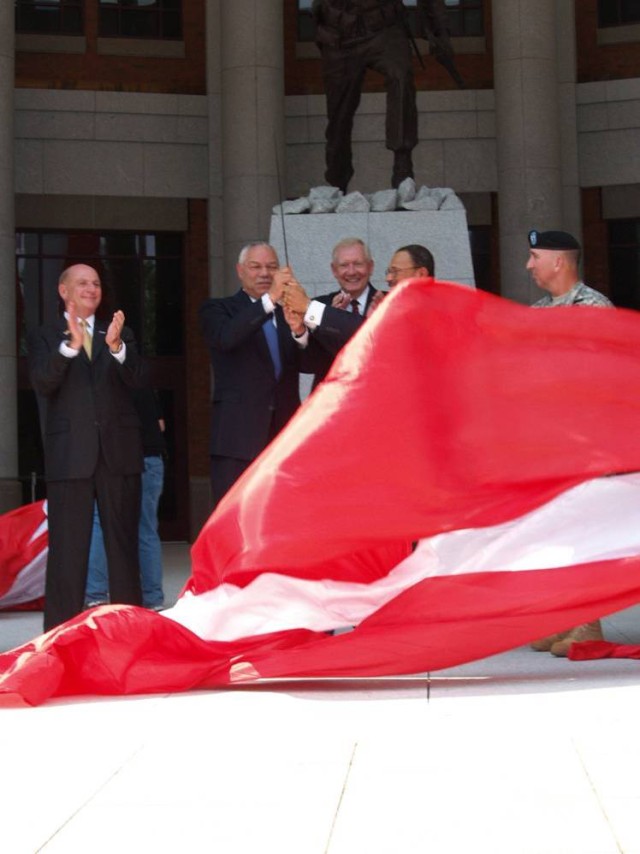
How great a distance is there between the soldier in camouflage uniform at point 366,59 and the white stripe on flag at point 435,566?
7755mm

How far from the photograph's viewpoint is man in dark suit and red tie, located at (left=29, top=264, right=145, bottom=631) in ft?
28.2

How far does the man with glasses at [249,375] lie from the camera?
8570mm

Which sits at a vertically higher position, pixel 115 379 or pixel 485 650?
pixel 115 379

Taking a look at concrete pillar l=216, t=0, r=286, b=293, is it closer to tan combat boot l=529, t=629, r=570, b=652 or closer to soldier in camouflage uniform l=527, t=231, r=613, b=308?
soldier in camouflage uniform l=527, t=231, r=613, b=308

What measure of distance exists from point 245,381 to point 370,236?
4.94 meters

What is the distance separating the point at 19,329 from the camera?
25.5 meters

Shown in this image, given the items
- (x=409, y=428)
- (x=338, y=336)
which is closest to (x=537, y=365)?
(x=409, y=428)

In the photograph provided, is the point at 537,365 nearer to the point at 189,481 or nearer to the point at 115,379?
the point at 115,379

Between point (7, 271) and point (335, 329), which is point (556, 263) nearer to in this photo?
point (335, 329)

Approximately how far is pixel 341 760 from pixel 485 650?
5.82ft

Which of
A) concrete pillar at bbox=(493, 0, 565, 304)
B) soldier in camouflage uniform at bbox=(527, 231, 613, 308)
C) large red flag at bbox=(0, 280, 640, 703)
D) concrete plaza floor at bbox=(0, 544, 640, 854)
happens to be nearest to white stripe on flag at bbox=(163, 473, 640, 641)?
large red flag at bbox=(0, 280, 640, 703)

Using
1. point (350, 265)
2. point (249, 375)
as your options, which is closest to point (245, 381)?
point (249, 375)

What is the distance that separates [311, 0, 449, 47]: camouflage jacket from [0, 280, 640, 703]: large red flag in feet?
25.4

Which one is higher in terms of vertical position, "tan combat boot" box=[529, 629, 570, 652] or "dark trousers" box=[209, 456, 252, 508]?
"dark trousers" box=[209, 456, 252, 508]
